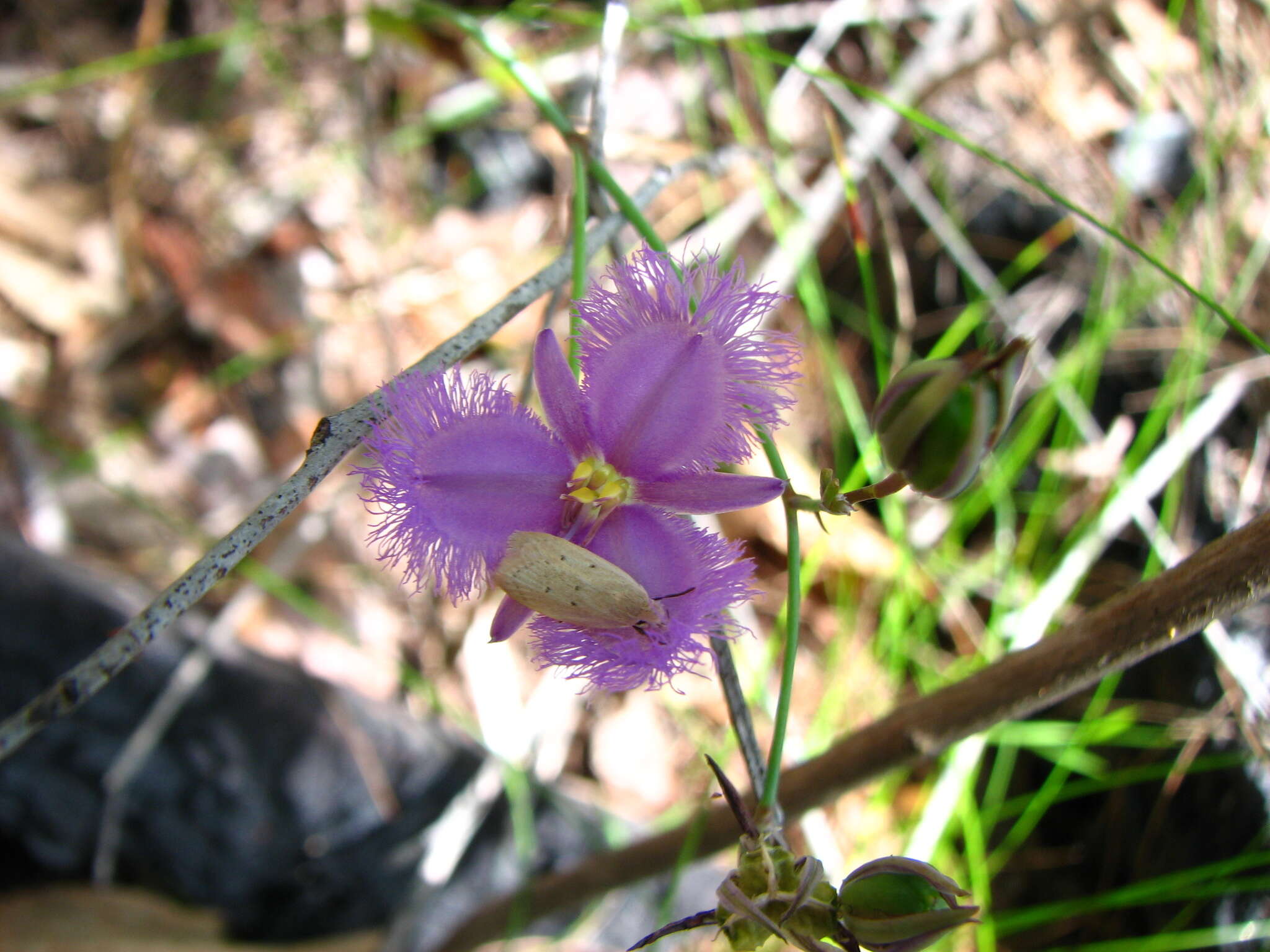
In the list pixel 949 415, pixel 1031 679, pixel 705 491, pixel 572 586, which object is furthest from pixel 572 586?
pixel 1031 679

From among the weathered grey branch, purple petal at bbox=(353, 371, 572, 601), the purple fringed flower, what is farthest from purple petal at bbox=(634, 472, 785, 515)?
the weathered grey branch

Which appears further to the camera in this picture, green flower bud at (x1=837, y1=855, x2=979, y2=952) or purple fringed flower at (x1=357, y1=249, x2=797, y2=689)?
purple fringed flower at (x1=357, y1=249, x2=797, y2=689)

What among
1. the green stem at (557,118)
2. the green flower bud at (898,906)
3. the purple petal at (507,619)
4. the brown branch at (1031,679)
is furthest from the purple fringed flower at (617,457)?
the brown branch at (1031,679)

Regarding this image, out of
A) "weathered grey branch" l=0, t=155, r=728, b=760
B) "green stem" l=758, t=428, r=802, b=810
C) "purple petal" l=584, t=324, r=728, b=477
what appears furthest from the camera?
"purple petal" l=584, t=324, r=728, b=477

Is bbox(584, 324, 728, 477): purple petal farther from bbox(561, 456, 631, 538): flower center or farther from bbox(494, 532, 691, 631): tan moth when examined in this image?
bbox(494, 532, 691, 631): tan moth

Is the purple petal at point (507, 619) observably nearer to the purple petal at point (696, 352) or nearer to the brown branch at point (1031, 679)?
the purple petal at point (696, 352)

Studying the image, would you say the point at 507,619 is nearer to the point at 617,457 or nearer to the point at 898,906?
the point at 617,457

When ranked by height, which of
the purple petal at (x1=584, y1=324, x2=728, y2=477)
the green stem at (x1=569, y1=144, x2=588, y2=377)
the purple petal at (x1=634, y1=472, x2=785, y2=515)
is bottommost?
the purple petal at (x1=634, y1=472, x2=785, y2=515)
